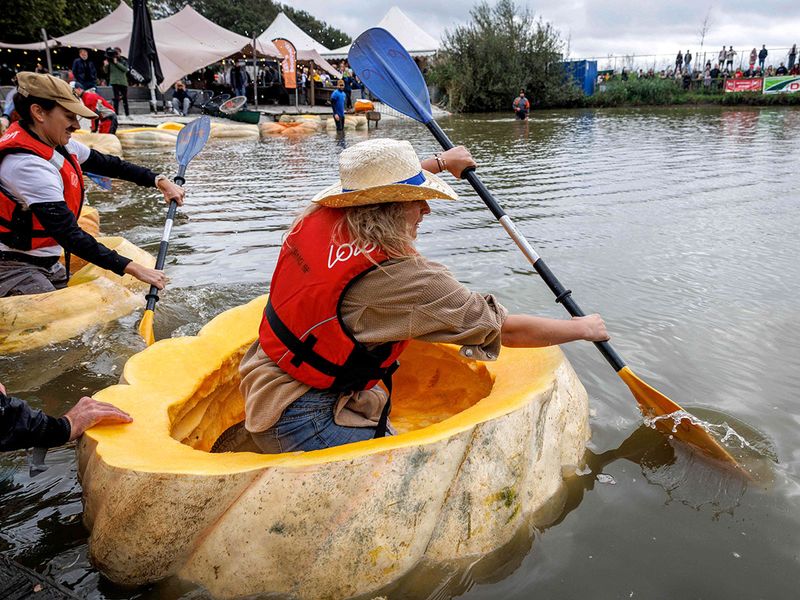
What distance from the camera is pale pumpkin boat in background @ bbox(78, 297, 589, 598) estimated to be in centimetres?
192

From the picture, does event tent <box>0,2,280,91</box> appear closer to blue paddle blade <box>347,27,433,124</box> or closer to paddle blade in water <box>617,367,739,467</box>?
blue paddle blade <box>347,27,433,124</box>

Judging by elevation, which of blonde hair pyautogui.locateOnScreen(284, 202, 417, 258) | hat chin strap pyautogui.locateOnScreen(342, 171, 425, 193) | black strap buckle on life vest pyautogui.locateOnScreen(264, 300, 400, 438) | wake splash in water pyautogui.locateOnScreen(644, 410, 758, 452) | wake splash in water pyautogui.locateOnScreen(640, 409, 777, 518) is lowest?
wake splash in water pyautogui.locateOnScreen(640, 409, 777, 518)

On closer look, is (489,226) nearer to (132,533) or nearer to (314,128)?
(132,533)

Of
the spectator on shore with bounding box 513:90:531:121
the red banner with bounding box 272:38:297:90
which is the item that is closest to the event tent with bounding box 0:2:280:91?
the red banner with bounding box 272:38:297:90

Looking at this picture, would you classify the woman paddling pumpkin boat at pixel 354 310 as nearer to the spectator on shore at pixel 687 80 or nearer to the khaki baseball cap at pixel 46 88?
the khaki baseball cap at pixel 46 88

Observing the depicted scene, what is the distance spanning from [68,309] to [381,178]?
9.07ft

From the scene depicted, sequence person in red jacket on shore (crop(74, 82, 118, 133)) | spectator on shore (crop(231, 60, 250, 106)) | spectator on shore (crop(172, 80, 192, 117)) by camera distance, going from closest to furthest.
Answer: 1. person in red jacket on shore (crop(74, 82, 118, 133))
2. spectator on shore (crop(172, 80, 192, 117))
3. spectator on shore (crop(231, 60, 250, 106))

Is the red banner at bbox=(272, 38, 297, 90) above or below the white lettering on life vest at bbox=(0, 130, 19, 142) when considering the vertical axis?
above

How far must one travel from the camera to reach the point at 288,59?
72.8 ft

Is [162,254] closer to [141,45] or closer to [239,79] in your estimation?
[141,45]

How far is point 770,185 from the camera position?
28.7 feet

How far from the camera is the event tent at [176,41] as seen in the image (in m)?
21.0

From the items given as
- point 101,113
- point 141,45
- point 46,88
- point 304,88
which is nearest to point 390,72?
point 46,88

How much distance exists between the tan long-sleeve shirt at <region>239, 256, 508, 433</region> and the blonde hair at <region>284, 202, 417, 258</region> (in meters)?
0.05
